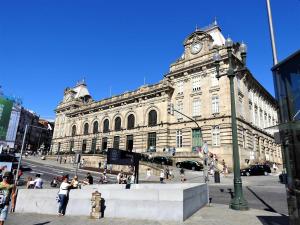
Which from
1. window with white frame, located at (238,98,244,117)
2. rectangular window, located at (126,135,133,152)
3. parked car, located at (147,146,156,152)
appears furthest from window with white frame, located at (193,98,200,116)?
rectangular window, located at (126,135,133,152)

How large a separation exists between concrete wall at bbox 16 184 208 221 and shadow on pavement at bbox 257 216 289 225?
2.67 m

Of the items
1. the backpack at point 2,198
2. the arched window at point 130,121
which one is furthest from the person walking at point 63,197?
the arched window at point 130,121

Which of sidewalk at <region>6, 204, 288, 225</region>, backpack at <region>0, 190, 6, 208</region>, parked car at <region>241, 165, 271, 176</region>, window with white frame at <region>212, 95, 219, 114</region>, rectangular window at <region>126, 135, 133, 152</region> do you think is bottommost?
sidewalk at <region>6, 204, 288, 225</region>

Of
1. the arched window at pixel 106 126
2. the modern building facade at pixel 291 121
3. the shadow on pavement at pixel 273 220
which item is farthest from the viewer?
the arched window at pixel 106 126

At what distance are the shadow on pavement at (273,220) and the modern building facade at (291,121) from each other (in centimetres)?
247

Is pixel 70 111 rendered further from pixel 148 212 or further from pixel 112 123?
pixel 148 212

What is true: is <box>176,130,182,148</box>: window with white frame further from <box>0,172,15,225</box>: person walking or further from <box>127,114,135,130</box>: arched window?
<box>0,172,15,225</box>: person walking

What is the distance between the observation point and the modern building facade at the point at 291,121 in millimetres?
6125

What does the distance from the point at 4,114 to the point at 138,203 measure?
18.8 metres

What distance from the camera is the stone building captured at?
38656mm

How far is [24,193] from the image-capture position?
13.2 m

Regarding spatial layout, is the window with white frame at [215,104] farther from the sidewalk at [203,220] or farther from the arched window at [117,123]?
the sidewalk at [203,220]

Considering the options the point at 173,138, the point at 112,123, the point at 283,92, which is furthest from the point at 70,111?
the point at 283,92

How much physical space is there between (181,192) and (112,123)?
45.9 metres
